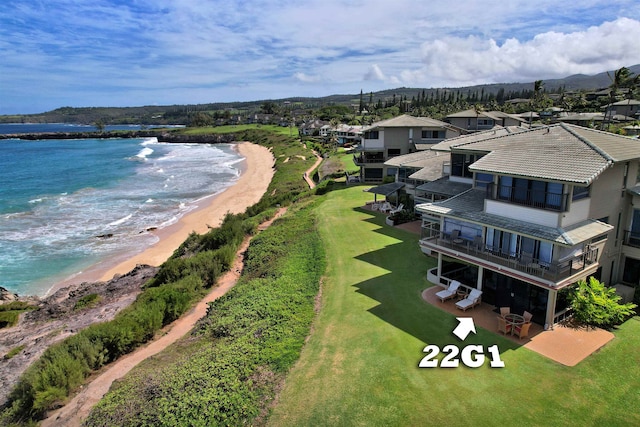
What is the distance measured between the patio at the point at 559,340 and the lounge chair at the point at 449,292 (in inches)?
42.5

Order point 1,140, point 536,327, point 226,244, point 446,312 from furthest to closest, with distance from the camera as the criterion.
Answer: point 1,140 → point 226,244 → point 446,312 → point 536,327

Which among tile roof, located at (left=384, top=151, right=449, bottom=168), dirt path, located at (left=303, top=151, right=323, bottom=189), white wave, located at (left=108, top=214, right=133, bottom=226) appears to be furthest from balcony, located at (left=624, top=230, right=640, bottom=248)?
white wave, located at (left=108, top=214, right=133, bottom=226)

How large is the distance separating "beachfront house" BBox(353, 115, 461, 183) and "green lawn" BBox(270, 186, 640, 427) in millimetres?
28748

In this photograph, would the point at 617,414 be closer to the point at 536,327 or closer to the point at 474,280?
the point at 536,327

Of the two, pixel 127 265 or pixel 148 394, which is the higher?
pixel 148 394

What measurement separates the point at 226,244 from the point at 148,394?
18215 mm

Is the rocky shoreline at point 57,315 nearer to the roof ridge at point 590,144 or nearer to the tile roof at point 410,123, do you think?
the roof ridge at point 590,144

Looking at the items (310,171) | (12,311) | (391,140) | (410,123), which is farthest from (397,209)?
(310,171)

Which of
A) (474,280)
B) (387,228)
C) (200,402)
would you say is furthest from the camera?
(387,228)

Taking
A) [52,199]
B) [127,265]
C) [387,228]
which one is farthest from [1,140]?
[387,228]

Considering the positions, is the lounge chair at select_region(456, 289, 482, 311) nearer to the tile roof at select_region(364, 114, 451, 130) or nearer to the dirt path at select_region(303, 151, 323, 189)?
the tile roof at select_region(364, 114, 451, 130)

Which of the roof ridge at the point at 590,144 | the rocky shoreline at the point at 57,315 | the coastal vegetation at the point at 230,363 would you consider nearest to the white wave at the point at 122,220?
the rocky shoreline at the point at 57,315

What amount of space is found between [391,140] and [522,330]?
3386 cm

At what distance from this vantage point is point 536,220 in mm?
17031
